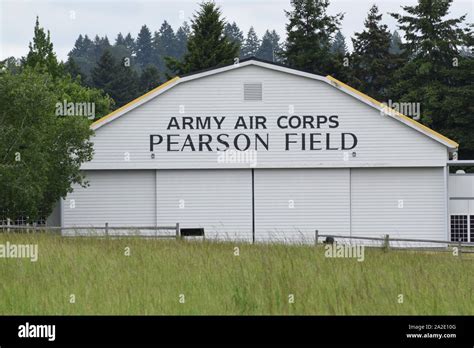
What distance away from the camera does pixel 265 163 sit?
40969 millimetres

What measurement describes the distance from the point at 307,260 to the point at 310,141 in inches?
940

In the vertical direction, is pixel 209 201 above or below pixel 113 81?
below

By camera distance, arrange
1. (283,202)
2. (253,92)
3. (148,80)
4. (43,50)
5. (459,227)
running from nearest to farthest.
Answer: (283,202) < (253,92) < (459,227) < (43,50) < (148,80)

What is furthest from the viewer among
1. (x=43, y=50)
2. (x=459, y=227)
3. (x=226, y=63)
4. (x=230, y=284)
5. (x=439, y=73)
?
(x=43, y=50)

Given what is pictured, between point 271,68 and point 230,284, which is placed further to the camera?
point 271,68

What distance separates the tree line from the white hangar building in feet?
6.31

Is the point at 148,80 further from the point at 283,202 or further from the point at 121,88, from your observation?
the point at 283,202

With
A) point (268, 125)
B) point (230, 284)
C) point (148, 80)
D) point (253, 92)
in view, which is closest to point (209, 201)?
point (268, 125)

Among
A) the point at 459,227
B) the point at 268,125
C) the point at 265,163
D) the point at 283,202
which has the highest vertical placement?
the point at 268,125

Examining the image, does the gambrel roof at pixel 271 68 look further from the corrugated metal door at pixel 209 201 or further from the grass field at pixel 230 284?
the grass field at pixel 230 284

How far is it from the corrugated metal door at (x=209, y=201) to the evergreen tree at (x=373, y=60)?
42.5 m

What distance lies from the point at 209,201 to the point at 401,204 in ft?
27.4
